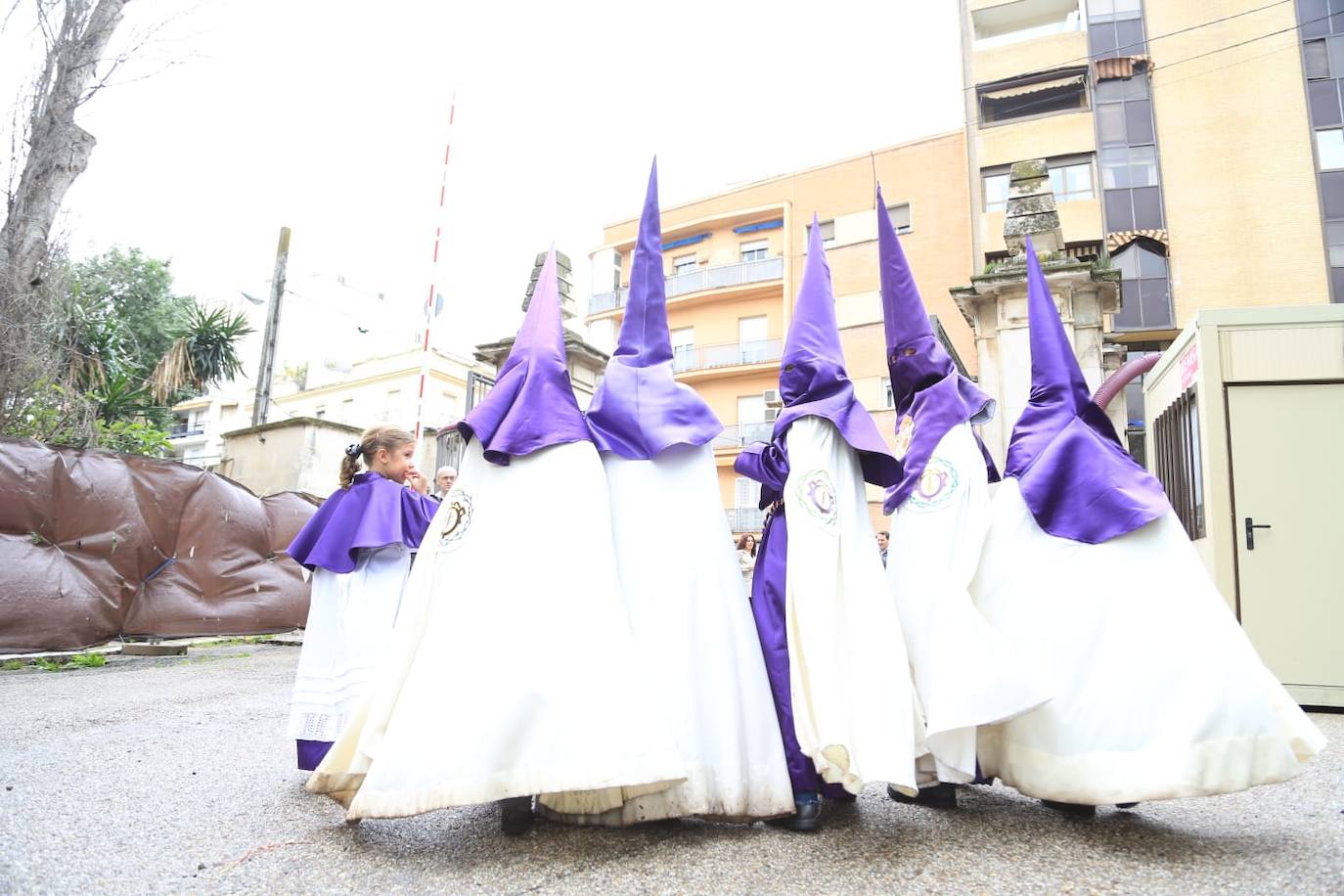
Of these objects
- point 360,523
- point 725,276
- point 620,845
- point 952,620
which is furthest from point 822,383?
point 725,276

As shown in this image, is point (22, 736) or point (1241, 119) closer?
point (22, 736)

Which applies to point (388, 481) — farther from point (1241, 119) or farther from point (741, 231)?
point (741, 231)

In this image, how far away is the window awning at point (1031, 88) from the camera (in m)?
23.1

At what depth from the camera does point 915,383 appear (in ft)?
11.8

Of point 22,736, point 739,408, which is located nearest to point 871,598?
point 22,736

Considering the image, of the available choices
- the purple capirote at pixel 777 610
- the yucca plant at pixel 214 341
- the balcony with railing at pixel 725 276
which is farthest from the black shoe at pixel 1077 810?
the balcony with railing at pixel 725 276

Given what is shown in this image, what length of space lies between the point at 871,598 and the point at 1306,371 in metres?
4.60

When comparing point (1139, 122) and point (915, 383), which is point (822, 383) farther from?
point (1139, 122)

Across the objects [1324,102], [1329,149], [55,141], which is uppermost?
[1324,102]

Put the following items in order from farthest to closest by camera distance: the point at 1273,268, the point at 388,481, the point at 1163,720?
the point at 1273,268 < the point at 388,481 < the point at 1163,720

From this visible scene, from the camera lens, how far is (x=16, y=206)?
9156 millimetres

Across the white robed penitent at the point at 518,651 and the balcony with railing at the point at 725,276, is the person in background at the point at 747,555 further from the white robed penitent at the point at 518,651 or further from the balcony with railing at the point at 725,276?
the balcony with railing at the point at 725,276

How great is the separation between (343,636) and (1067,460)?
123 inches

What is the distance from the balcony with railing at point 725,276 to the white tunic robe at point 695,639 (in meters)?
26.1
